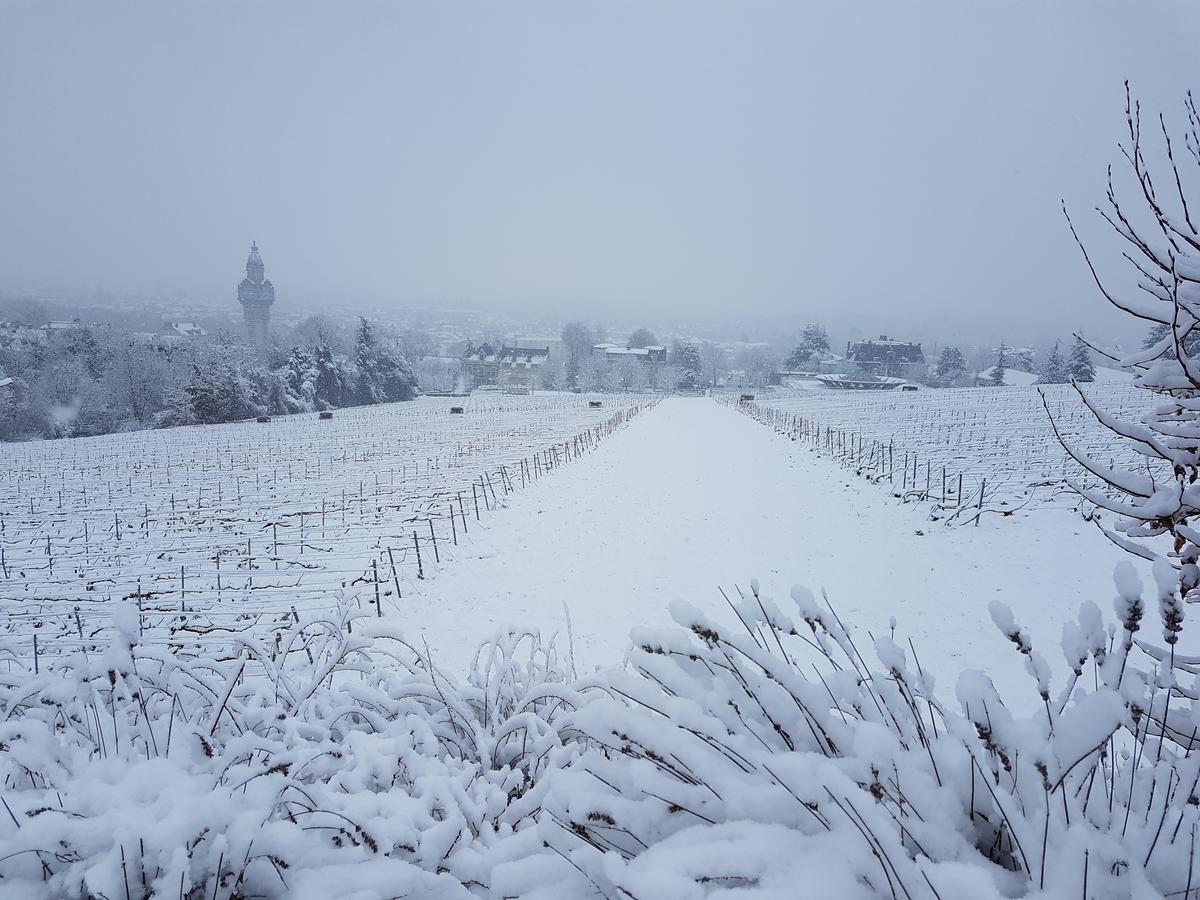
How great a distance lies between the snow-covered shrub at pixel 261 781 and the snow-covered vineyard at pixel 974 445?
7.38 ft

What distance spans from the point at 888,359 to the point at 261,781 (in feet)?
376

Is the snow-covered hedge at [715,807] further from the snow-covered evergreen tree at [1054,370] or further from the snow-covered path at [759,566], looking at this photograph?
the snow-covered evergreen tree at [1054,370]

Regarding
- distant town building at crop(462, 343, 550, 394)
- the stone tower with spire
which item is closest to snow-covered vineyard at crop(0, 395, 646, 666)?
distant town building at crop(462, 343, 550, 394)

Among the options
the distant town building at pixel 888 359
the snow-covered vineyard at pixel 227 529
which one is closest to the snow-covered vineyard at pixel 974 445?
the snow-covered vineyard at pixel 227 529

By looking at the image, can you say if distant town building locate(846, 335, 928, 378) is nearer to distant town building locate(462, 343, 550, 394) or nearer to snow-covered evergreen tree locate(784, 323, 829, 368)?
snow-covered evergreen tree locate(784, 323, 829, 368)

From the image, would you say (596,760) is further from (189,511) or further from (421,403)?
(421,403)

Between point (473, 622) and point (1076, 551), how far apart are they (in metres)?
A: 9.25

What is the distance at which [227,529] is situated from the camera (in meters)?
13.1

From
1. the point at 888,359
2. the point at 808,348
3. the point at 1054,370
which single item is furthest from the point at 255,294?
the point at 1054,370

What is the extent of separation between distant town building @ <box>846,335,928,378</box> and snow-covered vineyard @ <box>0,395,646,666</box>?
285 feet

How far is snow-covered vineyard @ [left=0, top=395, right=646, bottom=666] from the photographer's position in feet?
26.0

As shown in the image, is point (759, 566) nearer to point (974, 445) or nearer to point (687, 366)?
point (974, 445)

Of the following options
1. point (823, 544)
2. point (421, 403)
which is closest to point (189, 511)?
point (823, 544)

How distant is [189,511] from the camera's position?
49.1ft
